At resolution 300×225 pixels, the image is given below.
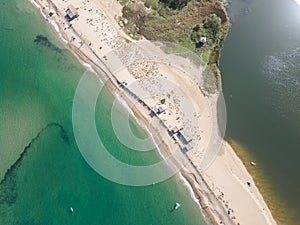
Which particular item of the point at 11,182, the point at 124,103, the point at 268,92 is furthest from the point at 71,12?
the point at 268,92

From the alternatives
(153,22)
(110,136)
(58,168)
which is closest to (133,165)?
(110,136)

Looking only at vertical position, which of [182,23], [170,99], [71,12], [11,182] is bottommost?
[170,99]

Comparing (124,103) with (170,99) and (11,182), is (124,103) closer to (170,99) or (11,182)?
(170,99)

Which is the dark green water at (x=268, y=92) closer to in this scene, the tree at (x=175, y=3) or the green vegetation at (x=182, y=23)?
the green vegetation at (x=182, y=23)

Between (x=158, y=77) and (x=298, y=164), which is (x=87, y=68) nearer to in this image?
(x=158, y=77)

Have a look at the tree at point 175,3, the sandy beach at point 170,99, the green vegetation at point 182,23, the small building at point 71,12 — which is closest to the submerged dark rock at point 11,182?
the sandy beach at point 170,99

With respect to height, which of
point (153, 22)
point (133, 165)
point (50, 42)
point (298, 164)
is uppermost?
point (50, 42)
